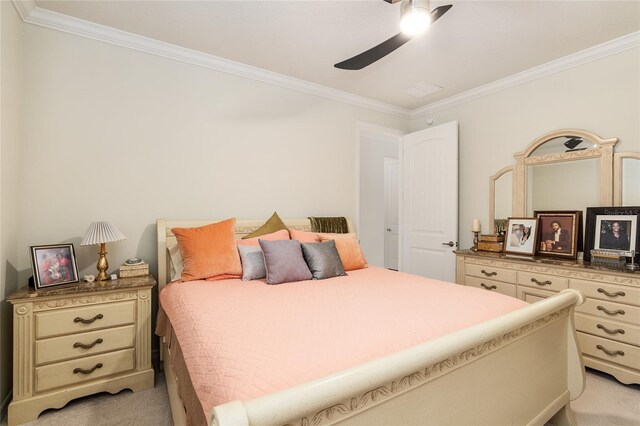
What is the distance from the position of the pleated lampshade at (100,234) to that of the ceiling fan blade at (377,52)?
6.19ft

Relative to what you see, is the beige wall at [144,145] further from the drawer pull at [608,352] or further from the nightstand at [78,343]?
the drawer pull at [608,352]

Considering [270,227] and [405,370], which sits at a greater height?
[270,227]

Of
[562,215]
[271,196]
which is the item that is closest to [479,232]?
[562,215]

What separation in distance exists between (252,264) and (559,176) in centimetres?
290

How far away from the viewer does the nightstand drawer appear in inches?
75.1

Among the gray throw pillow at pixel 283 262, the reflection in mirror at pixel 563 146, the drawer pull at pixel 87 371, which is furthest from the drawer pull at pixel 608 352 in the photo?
the drawer pull at pixel 87 371

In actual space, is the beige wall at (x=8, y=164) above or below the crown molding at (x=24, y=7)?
below

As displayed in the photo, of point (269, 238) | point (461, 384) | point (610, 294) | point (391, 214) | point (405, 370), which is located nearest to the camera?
point (405, 370)

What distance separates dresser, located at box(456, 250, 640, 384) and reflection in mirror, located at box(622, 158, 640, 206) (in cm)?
62

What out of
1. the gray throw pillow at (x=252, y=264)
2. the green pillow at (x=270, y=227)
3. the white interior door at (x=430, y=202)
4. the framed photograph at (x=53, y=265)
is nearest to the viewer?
the framed photograph at (x=53, y=265)

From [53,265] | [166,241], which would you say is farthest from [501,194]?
[53,265]

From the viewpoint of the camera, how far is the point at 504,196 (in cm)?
333

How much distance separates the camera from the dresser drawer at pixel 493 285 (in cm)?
286

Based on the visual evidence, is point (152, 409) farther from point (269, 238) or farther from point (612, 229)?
point (612, 229)
